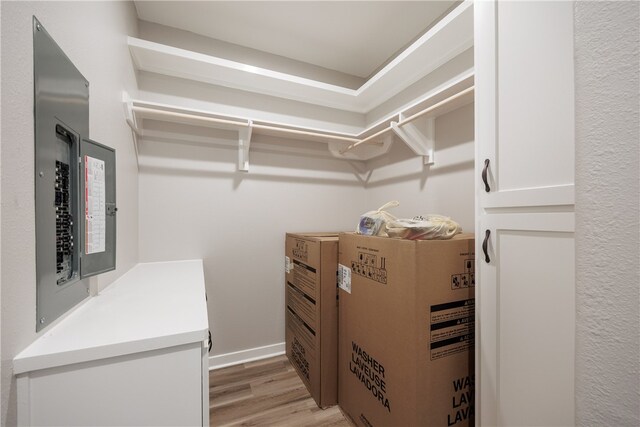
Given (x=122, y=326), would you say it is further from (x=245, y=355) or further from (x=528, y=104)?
(x=245, y=355)

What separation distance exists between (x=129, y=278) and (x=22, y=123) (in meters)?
0.89

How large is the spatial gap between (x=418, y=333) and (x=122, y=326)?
3.16 feet

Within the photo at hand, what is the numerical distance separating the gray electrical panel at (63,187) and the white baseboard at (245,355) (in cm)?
126

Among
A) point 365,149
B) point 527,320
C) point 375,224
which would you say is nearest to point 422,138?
point 365,149

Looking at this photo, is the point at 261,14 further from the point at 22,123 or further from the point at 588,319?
the point at 588,319

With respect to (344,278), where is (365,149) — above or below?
above

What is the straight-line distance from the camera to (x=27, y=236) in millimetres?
542

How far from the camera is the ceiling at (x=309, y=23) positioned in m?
1.59

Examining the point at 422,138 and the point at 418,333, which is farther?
the point at 422,138

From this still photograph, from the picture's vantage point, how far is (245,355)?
1912mm

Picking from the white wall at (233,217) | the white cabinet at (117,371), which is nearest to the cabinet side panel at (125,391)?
the white cabinet at (117,371)

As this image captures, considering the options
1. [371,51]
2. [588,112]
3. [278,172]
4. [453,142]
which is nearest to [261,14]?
[371,51]

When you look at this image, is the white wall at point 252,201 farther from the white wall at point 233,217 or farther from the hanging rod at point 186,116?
the hanging rod at point 186,116

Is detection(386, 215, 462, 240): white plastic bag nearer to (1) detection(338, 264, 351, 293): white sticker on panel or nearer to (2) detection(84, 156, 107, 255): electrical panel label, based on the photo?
(1) detection(338, 264, 351, 293): white sticker on panel
